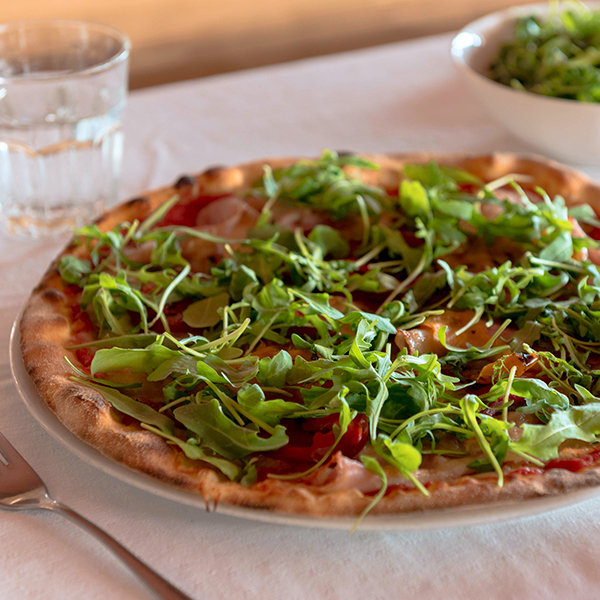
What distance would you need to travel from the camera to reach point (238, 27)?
429 cm

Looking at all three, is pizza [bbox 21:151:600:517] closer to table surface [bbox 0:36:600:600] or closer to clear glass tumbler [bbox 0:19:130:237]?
table surface [bbox 0:36:600:600]

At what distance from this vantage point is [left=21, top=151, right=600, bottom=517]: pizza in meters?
0.99

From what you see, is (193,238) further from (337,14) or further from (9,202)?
(337,14)

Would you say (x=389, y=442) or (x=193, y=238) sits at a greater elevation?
(x=389, y=442)

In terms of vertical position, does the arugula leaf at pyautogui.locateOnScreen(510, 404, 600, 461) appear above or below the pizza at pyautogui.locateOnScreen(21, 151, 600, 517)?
above

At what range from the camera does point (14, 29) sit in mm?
1836

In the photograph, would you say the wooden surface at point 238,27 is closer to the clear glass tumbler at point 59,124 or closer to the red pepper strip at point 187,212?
the clear glass tumbler at point 59,124

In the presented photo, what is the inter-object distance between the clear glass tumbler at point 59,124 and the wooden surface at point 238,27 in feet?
7.07

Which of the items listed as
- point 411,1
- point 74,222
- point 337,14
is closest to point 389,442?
point 74,222

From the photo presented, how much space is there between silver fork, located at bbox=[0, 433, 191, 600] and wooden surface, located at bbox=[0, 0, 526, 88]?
128 inches

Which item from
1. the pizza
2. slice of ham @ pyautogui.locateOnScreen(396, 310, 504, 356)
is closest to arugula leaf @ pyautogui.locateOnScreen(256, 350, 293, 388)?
the pizza

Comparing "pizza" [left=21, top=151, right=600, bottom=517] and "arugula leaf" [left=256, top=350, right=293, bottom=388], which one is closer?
"pizza" [left=21, top=151, right=600, bottom=517]

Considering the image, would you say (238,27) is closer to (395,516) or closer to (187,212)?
(187,212)

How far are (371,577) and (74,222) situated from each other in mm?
1223
